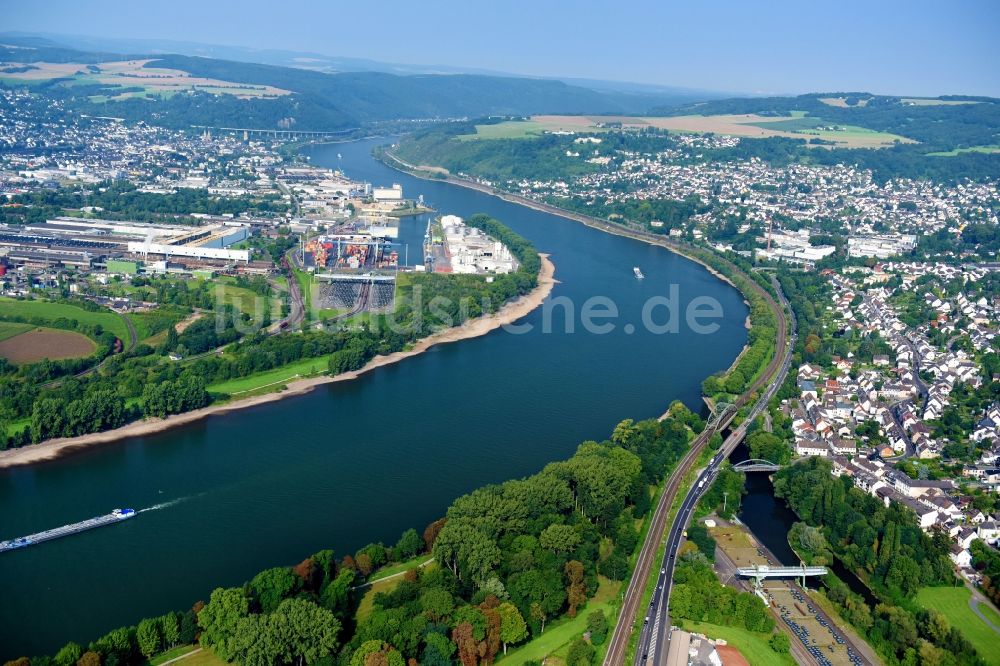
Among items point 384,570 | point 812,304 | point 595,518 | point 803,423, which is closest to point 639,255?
point 812,304

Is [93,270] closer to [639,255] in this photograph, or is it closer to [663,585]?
[639,255]

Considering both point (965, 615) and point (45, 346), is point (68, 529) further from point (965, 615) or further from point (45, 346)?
point (965, 615)

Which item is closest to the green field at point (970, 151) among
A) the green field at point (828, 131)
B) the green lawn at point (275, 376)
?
the green field at point (828, 131)

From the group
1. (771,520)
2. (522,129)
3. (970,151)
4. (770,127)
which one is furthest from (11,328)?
(770,127)

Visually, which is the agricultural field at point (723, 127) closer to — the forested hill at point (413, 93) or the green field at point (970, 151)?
the green field at point (970, 151)

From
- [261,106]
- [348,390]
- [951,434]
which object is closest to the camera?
[951,434]
